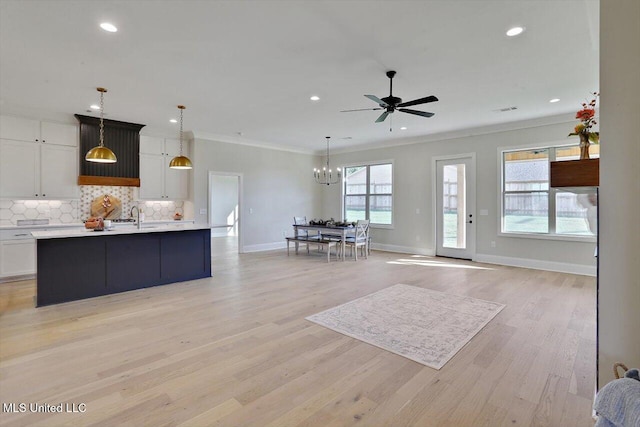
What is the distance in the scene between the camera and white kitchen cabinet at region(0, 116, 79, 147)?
5406mm

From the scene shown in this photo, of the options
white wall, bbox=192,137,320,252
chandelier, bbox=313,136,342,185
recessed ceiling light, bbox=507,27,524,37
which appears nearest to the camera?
recessed ceiling light, bbox=507,27,524,37

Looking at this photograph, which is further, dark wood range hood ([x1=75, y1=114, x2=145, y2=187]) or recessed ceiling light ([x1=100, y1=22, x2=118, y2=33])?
dark wood range hood ([x1=75, y1=114, x2=145, y2=187])

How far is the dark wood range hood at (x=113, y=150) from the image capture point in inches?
237

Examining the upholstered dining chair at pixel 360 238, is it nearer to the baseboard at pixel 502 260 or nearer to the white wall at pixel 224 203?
the baseboard at pixel 502 260

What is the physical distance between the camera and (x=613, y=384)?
1.14m

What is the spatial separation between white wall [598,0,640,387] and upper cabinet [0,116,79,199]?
7550mm

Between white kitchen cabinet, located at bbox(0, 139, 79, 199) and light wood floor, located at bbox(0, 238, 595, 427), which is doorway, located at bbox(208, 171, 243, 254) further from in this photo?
light wood floor, located at bbox(0, 238, 595, 427)

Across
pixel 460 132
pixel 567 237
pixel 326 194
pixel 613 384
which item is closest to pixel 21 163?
pixel 326 194

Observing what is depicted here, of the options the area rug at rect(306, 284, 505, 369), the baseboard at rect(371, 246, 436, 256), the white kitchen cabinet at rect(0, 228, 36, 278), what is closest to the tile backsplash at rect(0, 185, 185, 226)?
the white kitchen cabinet at rect(0, 228, 36, 278)

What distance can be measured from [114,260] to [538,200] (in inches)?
296

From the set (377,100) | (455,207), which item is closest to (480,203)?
(455,207)

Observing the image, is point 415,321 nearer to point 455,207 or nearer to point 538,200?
point 538,200

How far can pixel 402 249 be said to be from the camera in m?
8.27

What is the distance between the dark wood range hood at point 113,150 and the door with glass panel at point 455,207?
680cm
